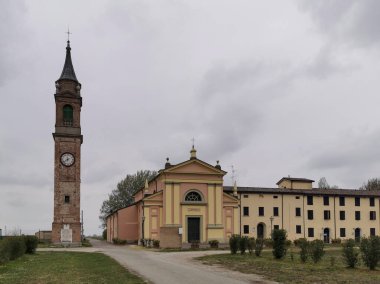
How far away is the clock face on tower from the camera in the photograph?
51.7m

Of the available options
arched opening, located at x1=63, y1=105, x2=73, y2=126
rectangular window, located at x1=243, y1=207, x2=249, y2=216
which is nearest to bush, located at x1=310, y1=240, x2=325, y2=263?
rectangular window, located at x1=243, y1=207, x2=249, y2=216

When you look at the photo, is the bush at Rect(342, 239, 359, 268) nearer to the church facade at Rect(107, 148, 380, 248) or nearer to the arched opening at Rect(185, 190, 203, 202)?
the church facade at Rect(107, 148, 380, 248)

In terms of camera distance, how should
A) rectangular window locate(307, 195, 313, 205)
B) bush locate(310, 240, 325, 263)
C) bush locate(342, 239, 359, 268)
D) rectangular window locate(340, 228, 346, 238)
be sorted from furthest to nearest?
1. rectangular window locate(340, 228, 346, 238)
2. rectangular window locate(307, 195, 313, 205)
3. bush locate(310, 240, 325, 263)
4. bush locate(342, 239, 359, 268)

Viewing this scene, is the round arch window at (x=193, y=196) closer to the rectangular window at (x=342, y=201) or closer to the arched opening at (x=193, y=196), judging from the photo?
the arched opening at (x=193, y=196)

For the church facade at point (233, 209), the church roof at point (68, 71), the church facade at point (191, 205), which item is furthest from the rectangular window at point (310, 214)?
the church roof at point (68, 71)

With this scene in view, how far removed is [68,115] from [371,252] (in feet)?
129

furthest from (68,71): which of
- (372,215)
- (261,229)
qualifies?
(372,215)

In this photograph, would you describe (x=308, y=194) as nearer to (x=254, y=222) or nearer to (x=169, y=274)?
(x=254, y=222)

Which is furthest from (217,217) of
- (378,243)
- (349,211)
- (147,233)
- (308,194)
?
(378,243)

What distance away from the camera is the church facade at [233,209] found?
51.3 m

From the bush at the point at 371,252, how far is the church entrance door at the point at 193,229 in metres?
30.7

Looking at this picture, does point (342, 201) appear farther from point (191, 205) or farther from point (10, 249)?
point (10, 249)

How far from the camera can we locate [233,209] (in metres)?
53.9

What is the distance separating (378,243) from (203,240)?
31.2 m
